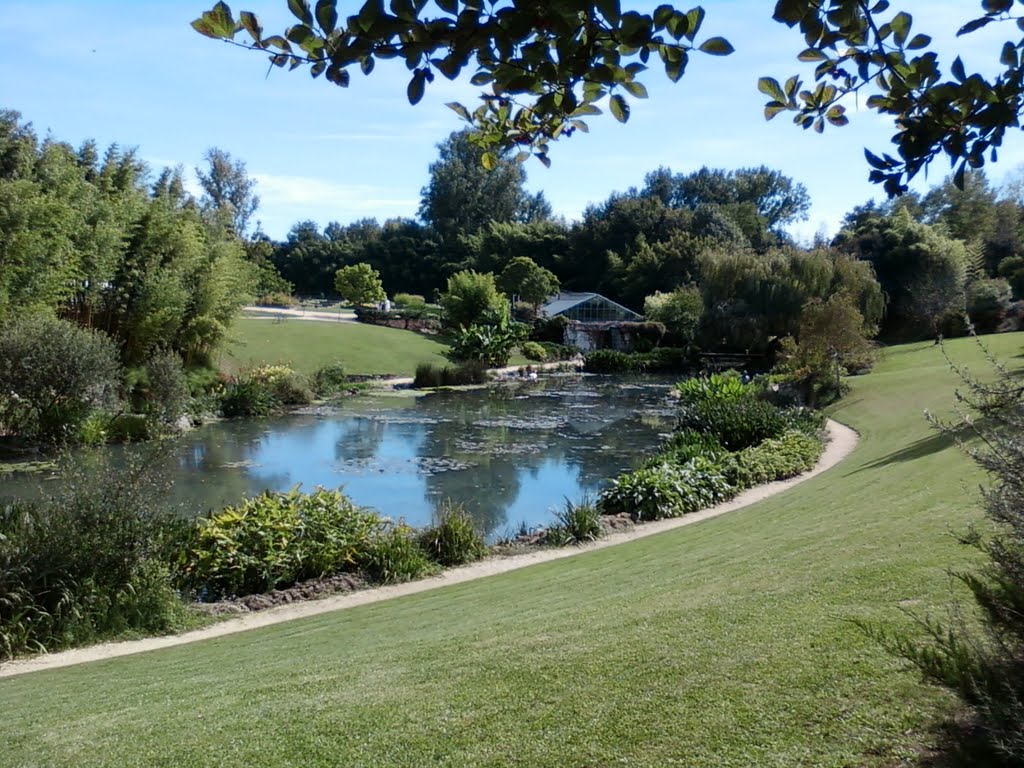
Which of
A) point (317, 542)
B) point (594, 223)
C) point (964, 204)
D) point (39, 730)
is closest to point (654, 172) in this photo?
point (594, 223)

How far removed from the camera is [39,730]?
168 inches

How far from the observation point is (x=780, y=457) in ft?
50.1

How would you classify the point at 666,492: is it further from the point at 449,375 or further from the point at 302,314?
the point at 302,314

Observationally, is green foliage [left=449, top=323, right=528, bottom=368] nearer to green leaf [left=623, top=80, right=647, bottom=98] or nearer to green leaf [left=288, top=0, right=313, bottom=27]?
green leaf [left=623, top=80, right=647, bottom=98]

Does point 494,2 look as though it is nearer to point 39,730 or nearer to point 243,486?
point 39,730

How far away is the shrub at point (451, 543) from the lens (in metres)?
10.1

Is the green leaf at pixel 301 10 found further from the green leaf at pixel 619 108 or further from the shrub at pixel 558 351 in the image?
the shrub at pixel 558 351

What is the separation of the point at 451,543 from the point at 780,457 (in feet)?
25.9

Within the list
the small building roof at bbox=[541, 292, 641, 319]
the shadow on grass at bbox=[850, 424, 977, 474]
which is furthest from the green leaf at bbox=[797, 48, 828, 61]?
the small building roof at bbox=[541, 292, 641, 319]

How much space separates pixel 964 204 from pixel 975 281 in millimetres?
22989

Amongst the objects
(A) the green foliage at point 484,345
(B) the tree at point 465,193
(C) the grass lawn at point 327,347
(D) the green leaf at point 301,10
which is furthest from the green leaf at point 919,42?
(B) the tree at point 465,193

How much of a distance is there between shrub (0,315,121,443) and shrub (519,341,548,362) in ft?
85.8

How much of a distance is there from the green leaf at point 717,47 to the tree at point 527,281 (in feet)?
155

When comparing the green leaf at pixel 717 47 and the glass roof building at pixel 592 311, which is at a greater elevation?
the glass roof building at pixel 592 311
